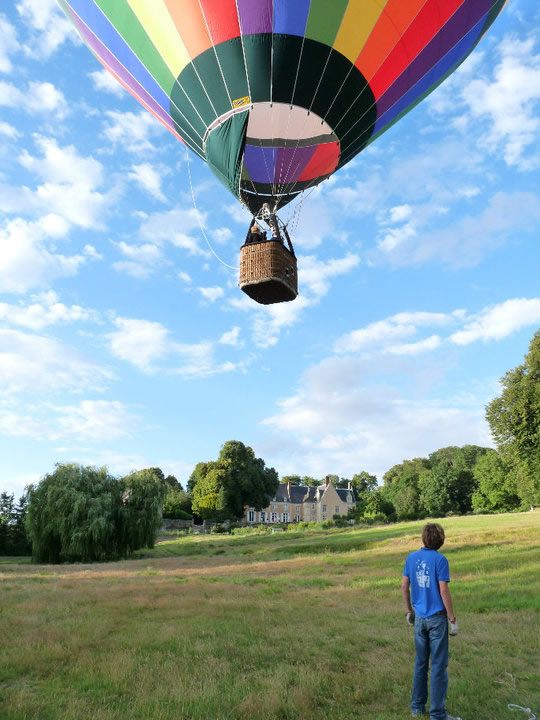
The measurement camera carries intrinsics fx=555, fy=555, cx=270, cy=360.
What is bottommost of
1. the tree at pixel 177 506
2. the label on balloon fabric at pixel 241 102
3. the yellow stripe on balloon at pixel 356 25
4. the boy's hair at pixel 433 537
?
the boy's hair at pixel 433 537

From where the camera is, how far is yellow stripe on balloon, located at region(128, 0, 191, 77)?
11.6 m

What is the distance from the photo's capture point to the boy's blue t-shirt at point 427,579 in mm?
5105

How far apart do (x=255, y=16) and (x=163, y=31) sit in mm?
2237

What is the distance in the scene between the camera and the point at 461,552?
19.4 meters

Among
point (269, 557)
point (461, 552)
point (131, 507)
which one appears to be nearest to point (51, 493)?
point (131, 507)

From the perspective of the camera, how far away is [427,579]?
520cm

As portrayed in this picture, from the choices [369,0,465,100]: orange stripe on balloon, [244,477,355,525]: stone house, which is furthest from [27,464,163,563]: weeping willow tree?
[244,477,355,525]: stone house

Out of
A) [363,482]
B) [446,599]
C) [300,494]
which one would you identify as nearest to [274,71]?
[446,599]

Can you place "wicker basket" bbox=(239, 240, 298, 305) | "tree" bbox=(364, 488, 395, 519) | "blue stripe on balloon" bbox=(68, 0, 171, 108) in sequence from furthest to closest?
"tree" bbox=(364, 488, 395, 519) → "blue stripe on balloon" bbox=(68, 0, 171, 108) → "wicker basket" bbox=(239, 240, 298, 305)

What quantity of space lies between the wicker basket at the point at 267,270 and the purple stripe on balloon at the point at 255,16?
411cm

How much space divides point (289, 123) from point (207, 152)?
207 centimetres

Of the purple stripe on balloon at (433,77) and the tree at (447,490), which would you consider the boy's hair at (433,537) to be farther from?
the tree at (447,490)

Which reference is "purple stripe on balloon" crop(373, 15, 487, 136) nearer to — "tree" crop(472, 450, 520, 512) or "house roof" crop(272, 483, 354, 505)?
"tree" crop(472, 450, 520, 512)

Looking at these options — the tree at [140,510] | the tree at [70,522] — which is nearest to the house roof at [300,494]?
the tree at [140,510]
